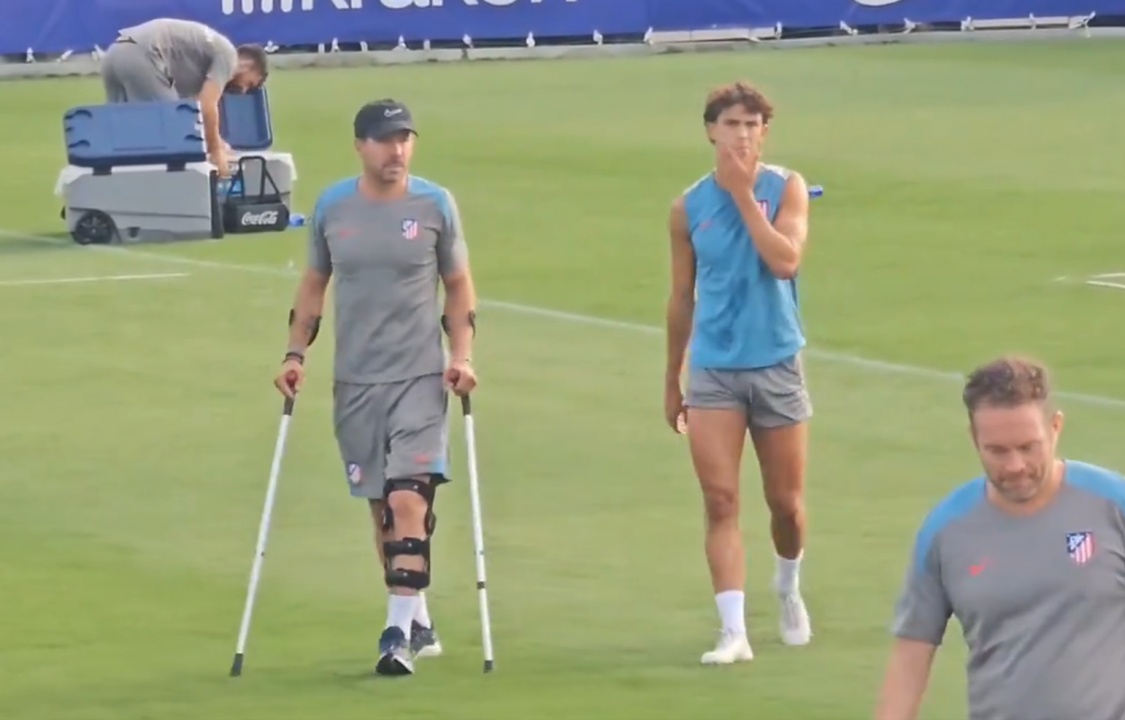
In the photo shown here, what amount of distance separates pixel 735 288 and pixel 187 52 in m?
14.3

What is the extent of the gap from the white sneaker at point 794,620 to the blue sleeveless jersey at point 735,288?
976 millimetres

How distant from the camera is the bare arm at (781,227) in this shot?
10.6 meters

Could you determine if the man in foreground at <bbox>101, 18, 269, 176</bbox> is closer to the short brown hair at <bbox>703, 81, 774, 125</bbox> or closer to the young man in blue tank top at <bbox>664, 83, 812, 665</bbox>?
the young man in blue tank top at <bbox>664, 83, 812, 665</bbox>

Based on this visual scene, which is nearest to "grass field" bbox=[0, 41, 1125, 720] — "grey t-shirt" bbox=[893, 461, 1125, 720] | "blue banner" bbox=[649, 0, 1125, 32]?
"grey t-shirt" bbox=[893, 461, 1125, 720]

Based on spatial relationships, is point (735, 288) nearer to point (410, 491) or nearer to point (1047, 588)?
point (410, 491)

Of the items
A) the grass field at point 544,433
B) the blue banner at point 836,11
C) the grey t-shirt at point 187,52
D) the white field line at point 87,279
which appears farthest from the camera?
the blue banner at point 836,11

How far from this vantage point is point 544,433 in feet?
52.2

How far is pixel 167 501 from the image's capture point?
14.4 metres

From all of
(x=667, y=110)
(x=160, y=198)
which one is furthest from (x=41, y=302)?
(x=667, y=110)

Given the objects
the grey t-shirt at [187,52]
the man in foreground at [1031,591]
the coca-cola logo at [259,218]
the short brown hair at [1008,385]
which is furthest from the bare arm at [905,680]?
the coca-cola logo at [259,218]

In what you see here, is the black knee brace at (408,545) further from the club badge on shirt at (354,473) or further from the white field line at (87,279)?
the white field line at (87,279)

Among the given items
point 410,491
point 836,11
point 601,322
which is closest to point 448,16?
point 836,11

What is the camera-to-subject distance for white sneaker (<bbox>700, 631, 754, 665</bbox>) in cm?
1095

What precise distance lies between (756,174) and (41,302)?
36.8ft
